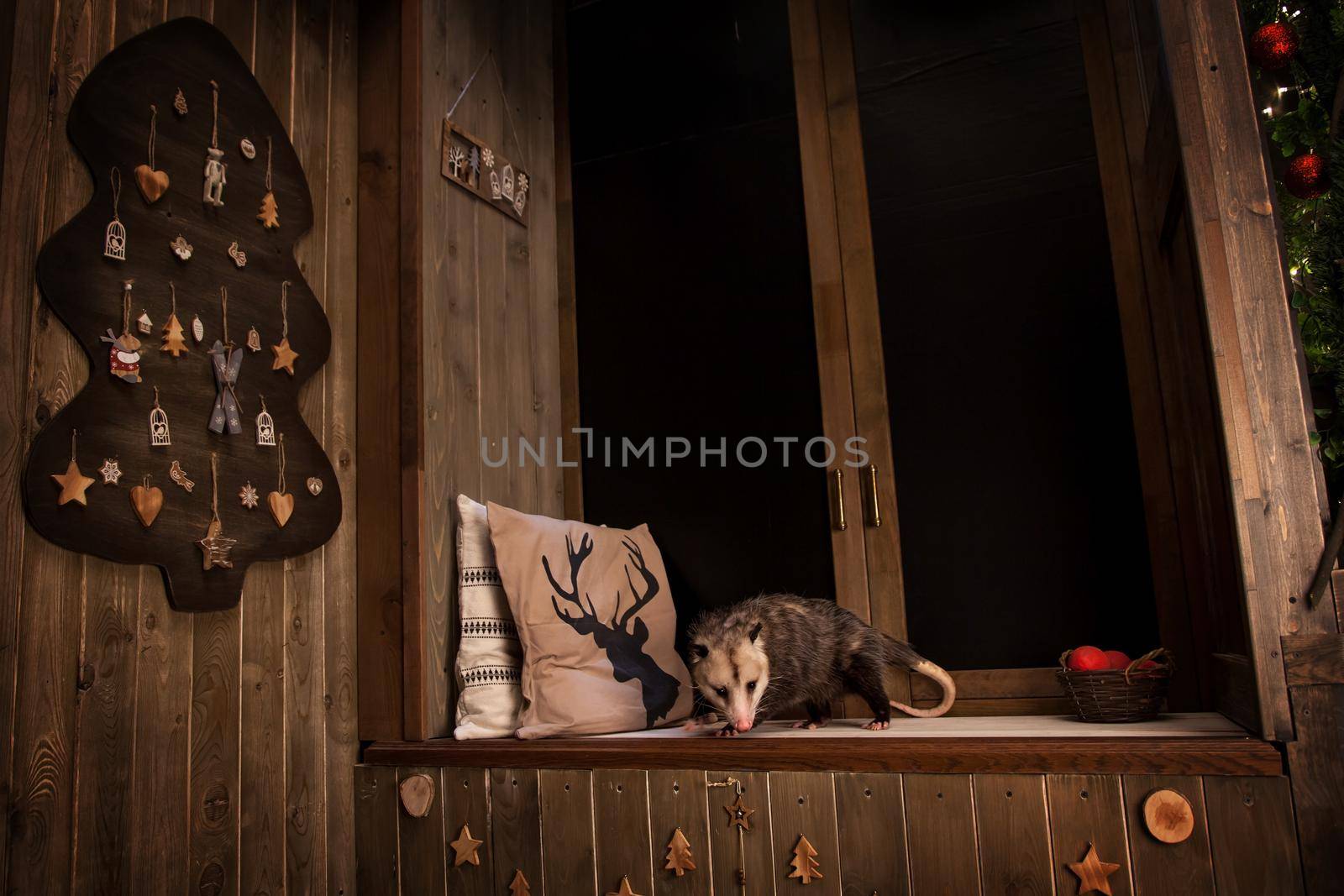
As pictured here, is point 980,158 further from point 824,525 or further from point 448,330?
point 448,330

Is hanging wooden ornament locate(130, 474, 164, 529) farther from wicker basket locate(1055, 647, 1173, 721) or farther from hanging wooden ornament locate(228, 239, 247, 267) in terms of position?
wicker basket locate(1055, 647, 1173, 721)

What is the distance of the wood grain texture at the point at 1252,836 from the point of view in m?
1.59

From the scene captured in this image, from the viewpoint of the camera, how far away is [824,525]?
285 centimetres

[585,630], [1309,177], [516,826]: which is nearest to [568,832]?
[516,826]

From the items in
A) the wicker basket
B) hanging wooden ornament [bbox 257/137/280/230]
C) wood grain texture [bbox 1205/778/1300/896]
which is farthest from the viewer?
hanging wooden ornament [bbox 257/137/280/230]

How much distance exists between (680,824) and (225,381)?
1.43 m

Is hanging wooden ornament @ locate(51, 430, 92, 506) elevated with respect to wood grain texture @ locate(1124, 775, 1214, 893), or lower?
elevated

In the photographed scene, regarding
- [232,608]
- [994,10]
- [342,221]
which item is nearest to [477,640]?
[232,608]

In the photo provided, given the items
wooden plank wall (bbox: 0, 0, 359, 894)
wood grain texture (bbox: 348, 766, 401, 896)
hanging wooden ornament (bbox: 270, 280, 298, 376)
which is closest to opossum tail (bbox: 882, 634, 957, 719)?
wood grain texture (bbox: 348, 766, 401, 896)

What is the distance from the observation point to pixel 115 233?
199cm

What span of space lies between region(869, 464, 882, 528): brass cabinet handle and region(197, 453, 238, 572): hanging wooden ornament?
170 centimetres

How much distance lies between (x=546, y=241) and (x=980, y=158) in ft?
4.77

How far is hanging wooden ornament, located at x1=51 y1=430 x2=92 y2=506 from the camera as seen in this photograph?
182 centimetres

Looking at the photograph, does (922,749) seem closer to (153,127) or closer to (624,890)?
(624,890)
